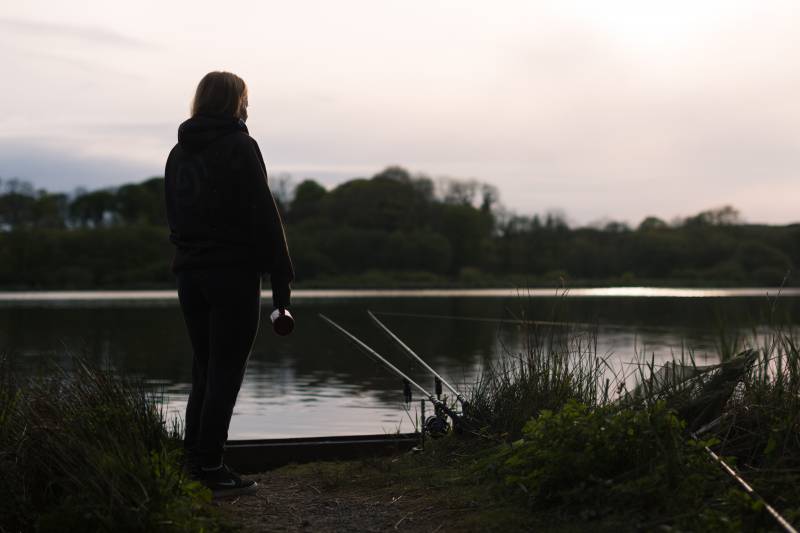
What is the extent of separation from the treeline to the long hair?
6381 cm

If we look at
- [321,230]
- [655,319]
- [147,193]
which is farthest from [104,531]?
[147,193]

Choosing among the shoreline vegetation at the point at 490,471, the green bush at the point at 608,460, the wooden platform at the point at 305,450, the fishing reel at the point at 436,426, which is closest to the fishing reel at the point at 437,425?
the fishing reel at the point at 436,426

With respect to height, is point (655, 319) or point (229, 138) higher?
point (229, 138)

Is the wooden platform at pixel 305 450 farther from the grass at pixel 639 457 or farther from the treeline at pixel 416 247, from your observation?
the treeline at pixel 416 247

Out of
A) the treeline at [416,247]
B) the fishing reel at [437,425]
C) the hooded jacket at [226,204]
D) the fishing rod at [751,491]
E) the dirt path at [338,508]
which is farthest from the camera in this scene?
the treeline at [416,247]

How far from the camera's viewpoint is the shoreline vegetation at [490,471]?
3697 mm

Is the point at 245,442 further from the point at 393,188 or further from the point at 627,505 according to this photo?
the point at 393,188

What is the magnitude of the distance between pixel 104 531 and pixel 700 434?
2716 mm

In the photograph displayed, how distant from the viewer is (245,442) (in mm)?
6043

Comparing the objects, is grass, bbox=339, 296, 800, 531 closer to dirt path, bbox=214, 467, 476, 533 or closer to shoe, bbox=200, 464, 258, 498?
dirt path, bbox=214, 467, 476, 533

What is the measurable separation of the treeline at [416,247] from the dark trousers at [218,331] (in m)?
63.8

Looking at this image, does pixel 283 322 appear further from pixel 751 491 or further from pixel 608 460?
pixel 751 491

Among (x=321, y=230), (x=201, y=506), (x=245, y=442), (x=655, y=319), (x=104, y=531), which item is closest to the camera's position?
(x=104, y=531)

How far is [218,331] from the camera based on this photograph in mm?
4363
